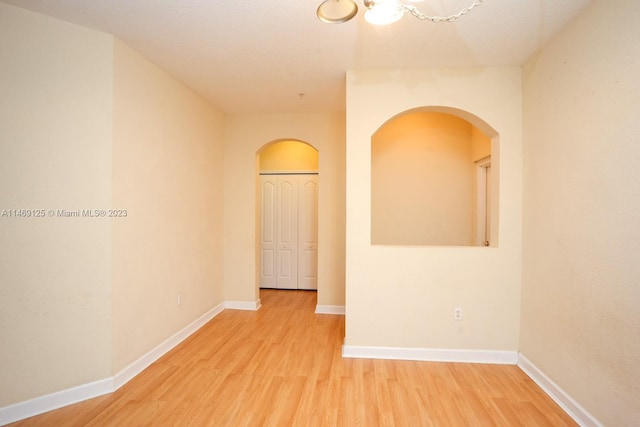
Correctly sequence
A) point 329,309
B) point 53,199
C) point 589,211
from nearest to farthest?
point 589,211 → point 53,199 → point 329,309

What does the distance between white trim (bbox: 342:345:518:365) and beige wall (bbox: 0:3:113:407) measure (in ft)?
6.52

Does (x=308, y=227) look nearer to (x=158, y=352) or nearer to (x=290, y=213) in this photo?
(x=290, y=213)

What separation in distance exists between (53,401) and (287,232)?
133 inches

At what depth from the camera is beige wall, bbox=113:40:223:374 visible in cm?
219

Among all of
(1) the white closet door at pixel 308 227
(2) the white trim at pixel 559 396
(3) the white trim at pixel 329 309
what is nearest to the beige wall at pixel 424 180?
(3) the white trim at pixel 329 309

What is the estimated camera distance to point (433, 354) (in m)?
2.58

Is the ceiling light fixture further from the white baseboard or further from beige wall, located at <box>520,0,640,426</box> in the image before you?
the white baseboard

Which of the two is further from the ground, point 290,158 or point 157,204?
point 290,158

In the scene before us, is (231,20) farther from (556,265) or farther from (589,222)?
(556,265)

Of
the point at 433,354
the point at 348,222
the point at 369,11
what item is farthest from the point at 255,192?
the point at 369,11

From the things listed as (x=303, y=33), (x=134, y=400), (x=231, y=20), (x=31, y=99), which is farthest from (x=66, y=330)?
(x=303, y=33)

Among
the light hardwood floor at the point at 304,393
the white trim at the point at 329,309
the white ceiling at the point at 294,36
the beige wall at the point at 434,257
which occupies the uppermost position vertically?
the white ceiling at the point at 294,36

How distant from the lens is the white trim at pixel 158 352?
2.19 m

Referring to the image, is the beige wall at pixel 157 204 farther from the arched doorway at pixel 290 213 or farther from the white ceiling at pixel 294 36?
the arched doorway at pixel 290 213
